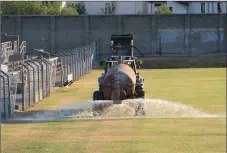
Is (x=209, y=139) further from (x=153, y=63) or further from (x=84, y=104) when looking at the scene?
(x=153, y=63)

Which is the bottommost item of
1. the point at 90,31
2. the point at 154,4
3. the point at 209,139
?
the point at 209,139

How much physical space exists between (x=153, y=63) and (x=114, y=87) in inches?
1236

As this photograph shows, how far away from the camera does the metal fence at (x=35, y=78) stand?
59.9 feet

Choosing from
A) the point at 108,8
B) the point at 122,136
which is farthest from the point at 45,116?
the point at 108,8

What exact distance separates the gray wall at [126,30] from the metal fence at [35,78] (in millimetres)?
20234

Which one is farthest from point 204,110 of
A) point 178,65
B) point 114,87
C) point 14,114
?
point 178,65

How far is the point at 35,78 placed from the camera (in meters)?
22.5

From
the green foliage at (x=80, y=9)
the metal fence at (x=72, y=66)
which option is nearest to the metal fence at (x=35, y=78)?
the metal fence at (x=72, y=66)

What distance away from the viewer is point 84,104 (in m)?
21.1

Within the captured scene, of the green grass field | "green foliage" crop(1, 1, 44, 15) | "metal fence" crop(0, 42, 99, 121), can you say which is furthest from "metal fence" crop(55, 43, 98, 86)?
"green foliage" crop(1, 1, 44, 15)

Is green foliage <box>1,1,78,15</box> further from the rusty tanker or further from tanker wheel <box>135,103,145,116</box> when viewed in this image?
tanker wheel <box>135,103,145,116</box>

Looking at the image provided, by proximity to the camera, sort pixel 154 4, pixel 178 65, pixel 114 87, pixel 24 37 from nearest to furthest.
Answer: pixel 114 87 → pixel 178 65 → pixel 24 37 → pixel 154 4

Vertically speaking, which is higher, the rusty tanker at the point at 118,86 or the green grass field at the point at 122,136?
the rusty tanker at the point at 118,86

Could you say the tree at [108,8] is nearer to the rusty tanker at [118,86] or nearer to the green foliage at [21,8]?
the green foliage at [21,8]
